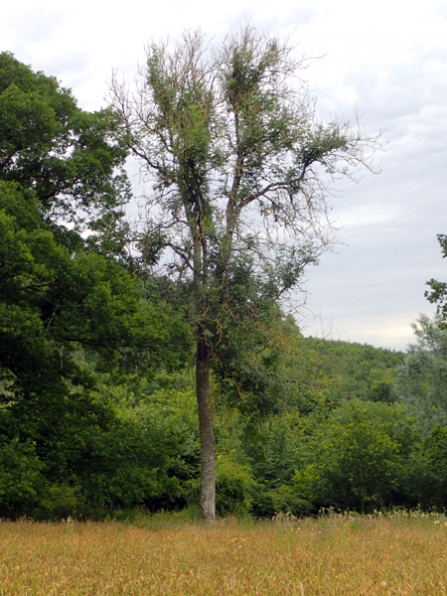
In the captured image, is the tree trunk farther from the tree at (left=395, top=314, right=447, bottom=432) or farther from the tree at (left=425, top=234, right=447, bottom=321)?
the tree at (left=395, top=314, right=447, bottom=432)

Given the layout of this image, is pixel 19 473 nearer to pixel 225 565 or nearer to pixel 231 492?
pixel 225 565

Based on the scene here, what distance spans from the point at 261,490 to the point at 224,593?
21.3 m

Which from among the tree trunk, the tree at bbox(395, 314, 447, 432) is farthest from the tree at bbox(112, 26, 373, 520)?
the tree at bbox(395, 314, 447, 432)

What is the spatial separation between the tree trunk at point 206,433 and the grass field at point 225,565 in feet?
27.3

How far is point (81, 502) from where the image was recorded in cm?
1788

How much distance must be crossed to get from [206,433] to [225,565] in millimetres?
11975

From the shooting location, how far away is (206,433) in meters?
18.5

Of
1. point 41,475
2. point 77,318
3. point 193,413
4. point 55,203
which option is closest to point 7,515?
point 41,475

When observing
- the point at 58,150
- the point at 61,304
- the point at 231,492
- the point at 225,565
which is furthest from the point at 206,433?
the point at 225,565

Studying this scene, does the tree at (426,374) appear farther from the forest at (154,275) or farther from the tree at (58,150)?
the tree at (58,150)

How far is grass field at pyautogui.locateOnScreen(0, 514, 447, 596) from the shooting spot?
5.28 m

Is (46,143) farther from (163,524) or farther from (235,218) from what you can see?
(163,524)

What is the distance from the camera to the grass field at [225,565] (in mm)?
5277

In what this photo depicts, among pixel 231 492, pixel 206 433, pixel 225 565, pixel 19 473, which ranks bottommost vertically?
pixel 231 492
